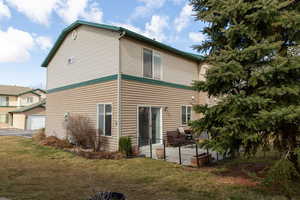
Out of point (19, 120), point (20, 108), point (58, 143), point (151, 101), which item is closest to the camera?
point (151, 101)

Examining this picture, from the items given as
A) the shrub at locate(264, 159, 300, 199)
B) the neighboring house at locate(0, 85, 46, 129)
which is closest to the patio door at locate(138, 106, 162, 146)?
the shrub at locate(264, 159, 300, 199)

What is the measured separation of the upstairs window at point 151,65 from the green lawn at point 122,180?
16.0 ft

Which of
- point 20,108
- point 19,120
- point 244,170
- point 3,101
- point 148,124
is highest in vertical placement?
point 3,101

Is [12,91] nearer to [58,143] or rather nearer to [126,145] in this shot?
[58,143]

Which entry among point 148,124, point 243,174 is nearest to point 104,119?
point 148,124

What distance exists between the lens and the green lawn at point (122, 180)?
4566mm

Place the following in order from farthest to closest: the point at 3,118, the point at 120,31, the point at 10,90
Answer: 1. the point at 10,90
2. the point at 3,118
3. the point at 120,31

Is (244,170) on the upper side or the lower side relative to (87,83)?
lower

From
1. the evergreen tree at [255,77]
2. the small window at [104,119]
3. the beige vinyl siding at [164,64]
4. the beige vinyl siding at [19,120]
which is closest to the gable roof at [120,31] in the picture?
the beige vinyl siding at [164,64]

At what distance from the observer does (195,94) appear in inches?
576

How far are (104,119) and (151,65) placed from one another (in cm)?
406

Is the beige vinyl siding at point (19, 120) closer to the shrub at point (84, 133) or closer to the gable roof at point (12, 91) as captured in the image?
the gable roof at point (12, 91)

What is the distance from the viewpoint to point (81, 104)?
38.3 ft

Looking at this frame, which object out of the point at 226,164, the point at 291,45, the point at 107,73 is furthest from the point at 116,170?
the point at 291,45
